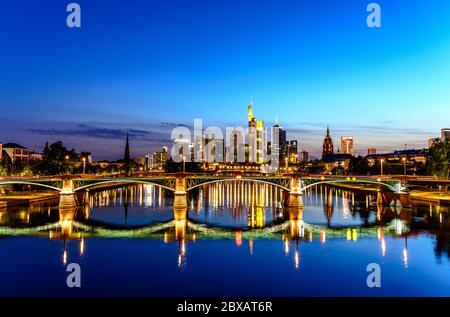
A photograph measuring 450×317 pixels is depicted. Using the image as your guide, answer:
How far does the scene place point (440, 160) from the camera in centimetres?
9031

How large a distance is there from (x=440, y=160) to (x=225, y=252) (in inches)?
2717

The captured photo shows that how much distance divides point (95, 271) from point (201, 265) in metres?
8.28

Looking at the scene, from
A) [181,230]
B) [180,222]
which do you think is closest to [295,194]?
[180,222]

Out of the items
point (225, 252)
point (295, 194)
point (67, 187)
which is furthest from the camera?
point (295, 194)

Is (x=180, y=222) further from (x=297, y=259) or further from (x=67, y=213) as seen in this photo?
(x=297, y=259)

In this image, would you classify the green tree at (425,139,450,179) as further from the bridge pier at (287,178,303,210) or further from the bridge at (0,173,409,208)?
the bridge pier at (287,178,303,210)

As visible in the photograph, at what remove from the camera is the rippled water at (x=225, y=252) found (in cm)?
2920

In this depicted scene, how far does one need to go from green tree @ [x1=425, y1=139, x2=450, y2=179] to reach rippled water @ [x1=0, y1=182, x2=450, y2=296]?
27299 mm

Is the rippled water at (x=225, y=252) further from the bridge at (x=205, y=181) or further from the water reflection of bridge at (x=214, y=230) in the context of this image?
the bridge at (x=205, y=181)

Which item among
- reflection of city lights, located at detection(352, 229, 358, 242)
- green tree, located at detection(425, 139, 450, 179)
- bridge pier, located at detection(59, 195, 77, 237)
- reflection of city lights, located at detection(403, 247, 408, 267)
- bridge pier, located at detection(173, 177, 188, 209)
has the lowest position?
reflection of city lights, located at detection(403, 247, 408, 267)

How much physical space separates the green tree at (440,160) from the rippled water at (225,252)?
2730 cm

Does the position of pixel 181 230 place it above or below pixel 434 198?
below

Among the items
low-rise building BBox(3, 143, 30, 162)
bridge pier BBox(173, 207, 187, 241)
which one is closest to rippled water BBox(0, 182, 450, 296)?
bridge pier BBox(173, 207, 187, 241)

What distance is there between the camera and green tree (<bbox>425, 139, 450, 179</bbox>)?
294 ft
